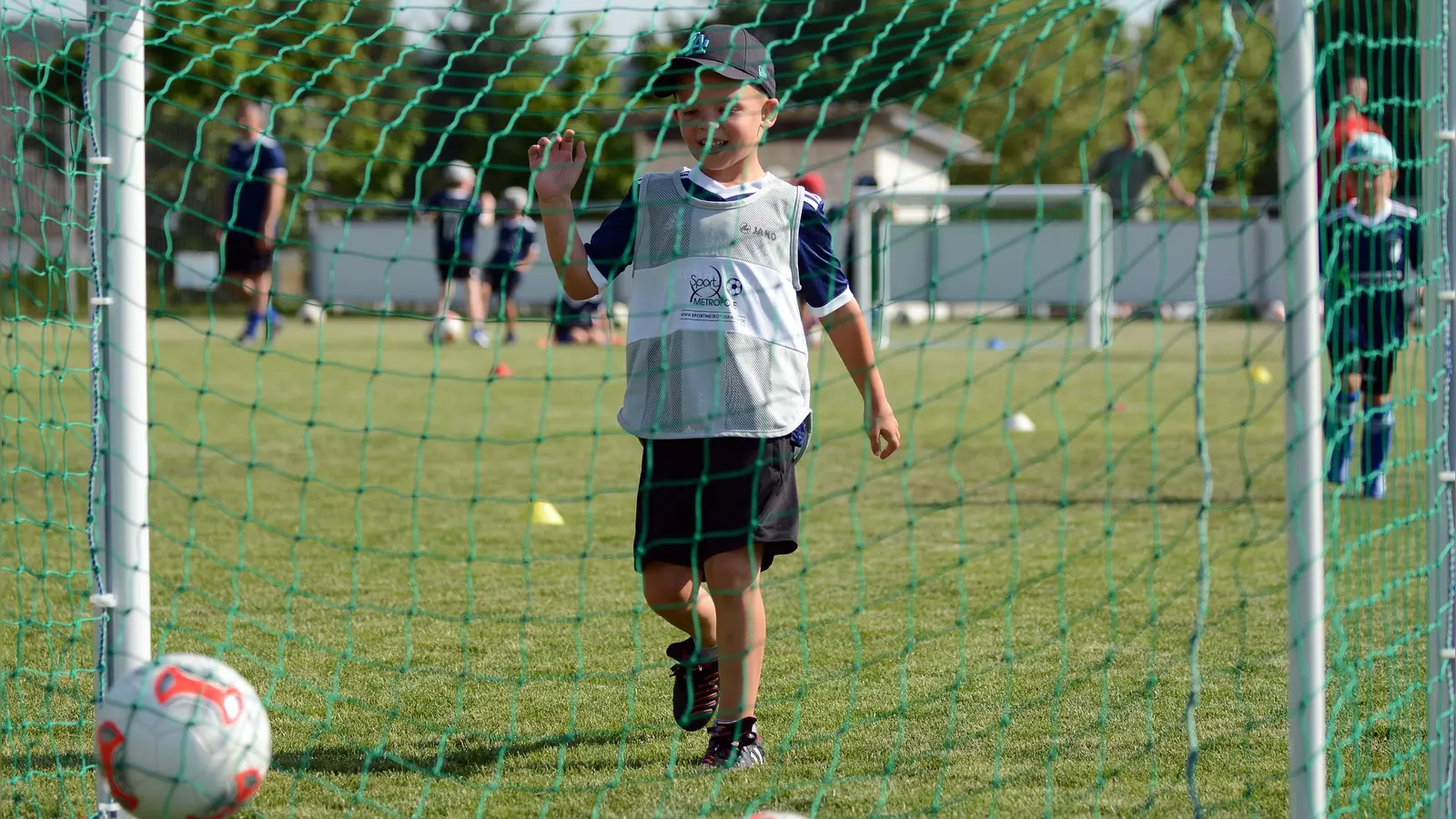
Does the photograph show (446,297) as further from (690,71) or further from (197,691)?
(197,691)

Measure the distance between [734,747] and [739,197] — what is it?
44.3 inches

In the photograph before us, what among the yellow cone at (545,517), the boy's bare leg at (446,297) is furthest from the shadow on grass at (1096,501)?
the boy's bare leg at (446,297)

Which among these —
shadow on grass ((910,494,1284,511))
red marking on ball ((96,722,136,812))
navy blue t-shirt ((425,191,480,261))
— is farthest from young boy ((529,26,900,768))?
navy blue t-shirt ((425,191,480,261))

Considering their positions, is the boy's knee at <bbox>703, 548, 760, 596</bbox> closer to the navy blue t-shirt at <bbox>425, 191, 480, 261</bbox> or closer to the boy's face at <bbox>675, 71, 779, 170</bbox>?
the boy's face at <bbox>675, 71, 779, 170</bbox>

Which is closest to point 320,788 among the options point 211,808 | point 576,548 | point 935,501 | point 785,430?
point 211,808

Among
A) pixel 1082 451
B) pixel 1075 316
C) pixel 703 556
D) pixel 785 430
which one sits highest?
pixel 1075 316

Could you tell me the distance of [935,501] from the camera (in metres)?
6.48

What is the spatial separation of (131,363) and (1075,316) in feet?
5.87

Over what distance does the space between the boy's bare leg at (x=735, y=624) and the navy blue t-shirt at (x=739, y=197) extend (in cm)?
55

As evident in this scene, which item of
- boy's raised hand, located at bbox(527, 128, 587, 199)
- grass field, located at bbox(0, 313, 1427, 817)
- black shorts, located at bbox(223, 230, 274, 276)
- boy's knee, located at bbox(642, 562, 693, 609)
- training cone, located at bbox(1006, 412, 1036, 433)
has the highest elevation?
boy's raised hand, located at bbox(527, 128, 587, 199)

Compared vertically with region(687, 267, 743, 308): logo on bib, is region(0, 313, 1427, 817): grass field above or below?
below

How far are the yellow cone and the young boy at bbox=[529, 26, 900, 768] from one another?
8.88 feet

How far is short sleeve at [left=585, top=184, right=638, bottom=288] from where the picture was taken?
125 inches

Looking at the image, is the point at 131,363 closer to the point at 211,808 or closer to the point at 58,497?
the point at 211,808
